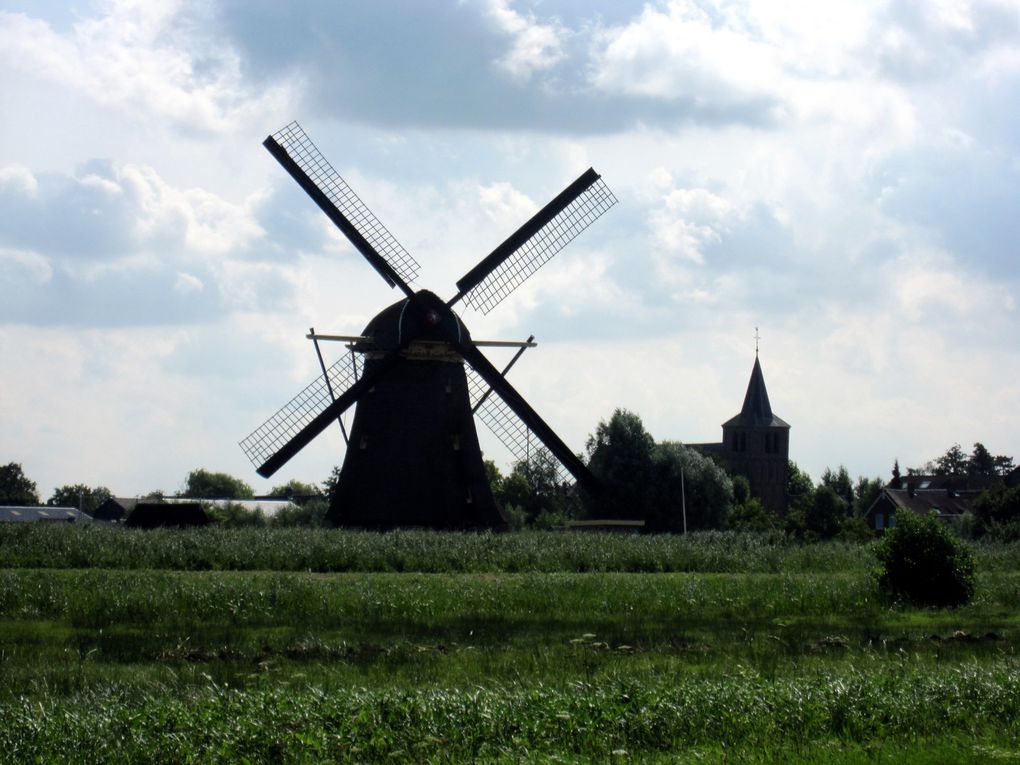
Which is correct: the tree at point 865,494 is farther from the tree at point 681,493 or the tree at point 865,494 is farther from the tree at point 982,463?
the tree at point 681,493

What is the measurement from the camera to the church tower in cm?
11175

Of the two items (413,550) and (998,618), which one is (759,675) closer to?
(998,618)

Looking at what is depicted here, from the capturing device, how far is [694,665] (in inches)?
566

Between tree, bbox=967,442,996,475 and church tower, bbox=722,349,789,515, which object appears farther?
tree, bbox=967,442,996,475

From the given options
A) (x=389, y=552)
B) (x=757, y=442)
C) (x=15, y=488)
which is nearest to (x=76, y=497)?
(x=15, y=488)

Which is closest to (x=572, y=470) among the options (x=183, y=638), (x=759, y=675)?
(x=183, y=638)

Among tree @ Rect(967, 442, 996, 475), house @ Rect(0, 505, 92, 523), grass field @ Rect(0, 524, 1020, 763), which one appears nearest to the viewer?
grass field @ Rect(0, 524, 1020, 763)

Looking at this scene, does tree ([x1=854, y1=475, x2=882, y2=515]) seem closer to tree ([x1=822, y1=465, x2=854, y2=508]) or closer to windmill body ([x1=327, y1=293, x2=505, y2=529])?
tree ([x1=822, y1=465, x2=854, y2=508])

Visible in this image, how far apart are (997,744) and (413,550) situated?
71.9 feet

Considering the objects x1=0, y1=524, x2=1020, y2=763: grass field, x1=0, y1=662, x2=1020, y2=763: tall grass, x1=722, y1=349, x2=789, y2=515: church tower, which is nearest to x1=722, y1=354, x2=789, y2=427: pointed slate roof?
x1=722, y1=349, x2=789, y2=515: church tower

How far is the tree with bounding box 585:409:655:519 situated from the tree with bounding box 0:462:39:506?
81.3m

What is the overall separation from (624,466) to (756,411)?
180 feet

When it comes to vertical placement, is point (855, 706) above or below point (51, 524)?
below

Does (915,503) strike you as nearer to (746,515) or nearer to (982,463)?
(746,515)
